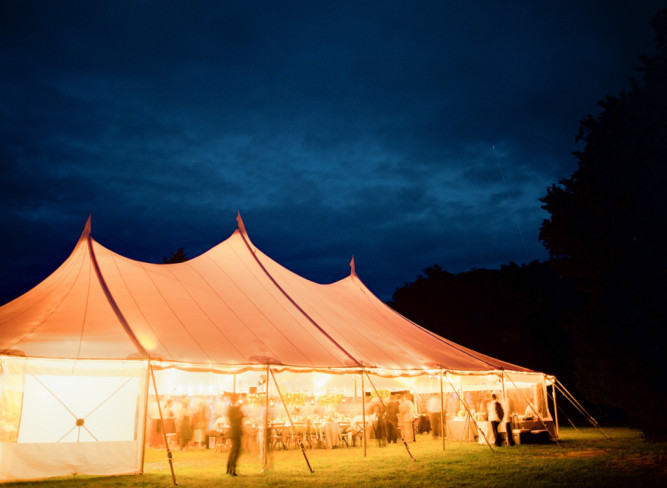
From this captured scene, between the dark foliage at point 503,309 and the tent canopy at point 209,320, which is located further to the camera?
the dark foliage at point 503,309

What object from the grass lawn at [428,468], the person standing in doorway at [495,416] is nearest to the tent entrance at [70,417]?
the grass lawn at [428,468]

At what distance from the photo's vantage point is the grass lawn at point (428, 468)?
7246 mm

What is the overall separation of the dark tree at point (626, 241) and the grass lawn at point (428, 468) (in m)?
1.28

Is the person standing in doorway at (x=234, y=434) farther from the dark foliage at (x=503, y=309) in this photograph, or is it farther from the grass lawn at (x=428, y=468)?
the dark foliage at (x=503, y=309)

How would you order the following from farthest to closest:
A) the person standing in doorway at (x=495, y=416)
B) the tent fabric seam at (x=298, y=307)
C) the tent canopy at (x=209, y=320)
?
the person standing in doorway at (x=495, y=416) < the tent fabric seam at (x=298, y=307) < the tent canopy at (x=209, y=320)

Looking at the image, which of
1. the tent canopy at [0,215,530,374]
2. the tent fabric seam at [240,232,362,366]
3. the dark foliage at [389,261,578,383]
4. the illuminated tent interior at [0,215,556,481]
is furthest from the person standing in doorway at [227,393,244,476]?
the dark foliage at [389,261,578,383]

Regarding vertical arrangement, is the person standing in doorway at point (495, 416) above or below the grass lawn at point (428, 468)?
above

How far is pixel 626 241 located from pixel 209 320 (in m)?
7.14

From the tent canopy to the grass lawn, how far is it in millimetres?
1577

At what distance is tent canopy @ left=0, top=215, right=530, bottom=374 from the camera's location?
8180 mm

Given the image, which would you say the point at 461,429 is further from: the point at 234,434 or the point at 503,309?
the point at 503,309

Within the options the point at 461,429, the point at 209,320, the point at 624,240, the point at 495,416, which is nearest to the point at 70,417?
the point at 209,320

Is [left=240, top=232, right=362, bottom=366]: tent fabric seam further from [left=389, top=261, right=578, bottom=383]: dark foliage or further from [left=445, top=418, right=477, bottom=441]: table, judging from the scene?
[left=389, top=261, right=578, bottom=383]: dark foliage

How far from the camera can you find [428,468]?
337 inches
